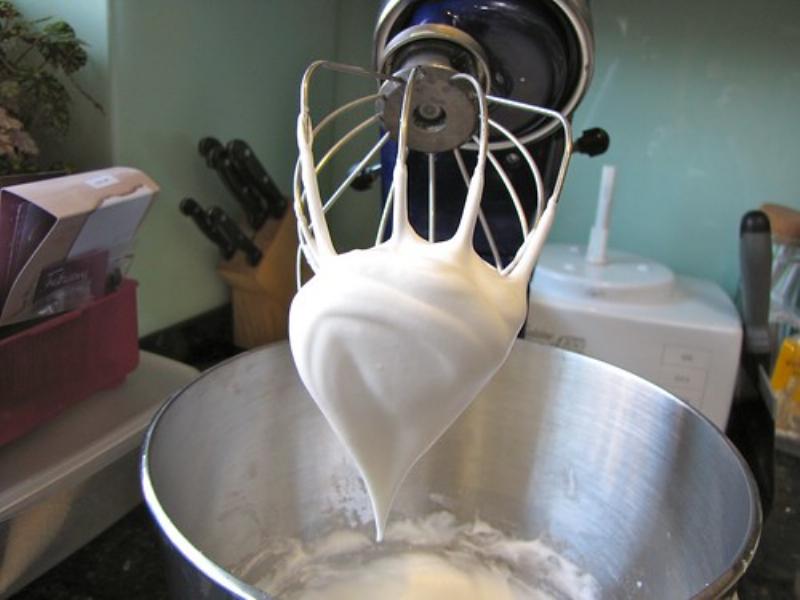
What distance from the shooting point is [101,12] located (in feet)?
1.87

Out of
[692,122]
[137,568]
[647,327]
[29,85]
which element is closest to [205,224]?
[29,85]

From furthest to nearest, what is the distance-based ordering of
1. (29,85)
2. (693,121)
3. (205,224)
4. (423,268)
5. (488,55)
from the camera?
(693,121) < (205,224) < (29,85) < (488,55) < (423,268)

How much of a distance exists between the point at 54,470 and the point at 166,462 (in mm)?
124

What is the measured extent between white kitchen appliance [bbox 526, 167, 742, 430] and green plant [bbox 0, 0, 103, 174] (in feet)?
1.40

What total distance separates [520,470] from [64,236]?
1.18ft

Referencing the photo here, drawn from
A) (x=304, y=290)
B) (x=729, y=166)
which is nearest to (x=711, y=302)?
(x=729, y=166)

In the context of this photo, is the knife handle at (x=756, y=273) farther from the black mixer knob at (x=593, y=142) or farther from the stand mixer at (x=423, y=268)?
the stand mixer at (x=423, y=268)

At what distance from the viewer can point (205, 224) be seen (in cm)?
65

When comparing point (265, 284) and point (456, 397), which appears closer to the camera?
point (456, 397)

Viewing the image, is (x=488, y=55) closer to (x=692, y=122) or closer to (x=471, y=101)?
(x=471, y=101)

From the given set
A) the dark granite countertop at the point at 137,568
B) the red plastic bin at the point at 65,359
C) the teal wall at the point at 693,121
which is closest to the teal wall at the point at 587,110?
the teal wall at the point at 693,121

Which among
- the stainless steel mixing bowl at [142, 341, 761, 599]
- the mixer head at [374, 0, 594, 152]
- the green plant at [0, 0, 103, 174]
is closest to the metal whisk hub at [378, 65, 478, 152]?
the mixer head at [374, 0, 594, 152]

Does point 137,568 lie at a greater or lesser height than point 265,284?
lesser

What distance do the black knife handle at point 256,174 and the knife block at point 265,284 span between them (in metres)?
0.01
